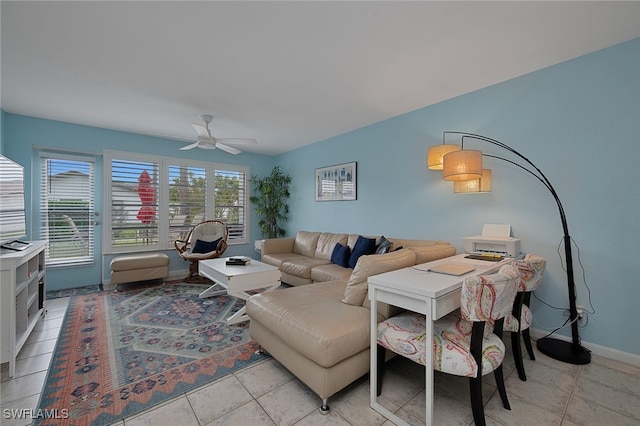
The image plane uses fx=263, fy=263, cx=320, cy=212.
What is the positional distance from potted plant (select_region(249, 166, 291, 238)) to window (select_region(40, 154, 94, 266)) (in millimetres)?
2769

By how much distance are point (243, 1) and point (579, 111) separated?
114 inches

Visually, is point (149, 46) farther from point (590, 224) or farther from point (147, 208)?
point (590, 224)

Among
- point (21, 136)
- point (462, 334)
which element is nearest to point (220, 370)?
point (462, 334)

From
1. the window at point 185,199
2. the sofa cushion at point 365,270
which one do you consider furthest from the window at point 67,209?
the sofa cushion at point 365,270

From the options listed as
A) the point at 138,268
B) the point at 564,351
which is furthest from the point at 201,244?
the point at 564,351

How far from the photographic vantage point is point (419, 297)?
4.58 feet

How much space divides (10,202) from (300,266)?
313cm

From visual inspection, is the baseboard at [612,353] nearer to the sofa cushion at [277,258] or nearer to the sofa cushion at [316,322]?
the sofa cushion at [316,322]

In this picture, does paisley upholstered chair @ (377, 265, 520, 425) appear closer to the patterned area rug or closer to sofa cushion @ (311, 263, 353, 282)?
the patterned area rug

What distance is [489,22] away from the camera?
6.25ft

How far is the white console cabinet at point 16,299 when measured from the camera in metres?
1.86

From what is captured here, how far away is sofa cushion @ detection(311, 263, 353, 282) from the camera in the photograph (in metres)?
3.29

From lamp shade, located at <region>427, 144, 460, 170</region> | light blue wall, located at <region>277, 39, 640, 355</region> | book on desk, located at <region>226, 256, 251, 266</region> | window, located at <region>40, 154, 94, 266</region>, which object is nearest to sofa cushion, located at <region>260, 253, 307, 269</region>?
book on desk, located at <region>226, 256, 251, 266</region>

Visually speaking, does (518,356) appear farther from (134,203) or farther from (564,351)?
(134,203)
